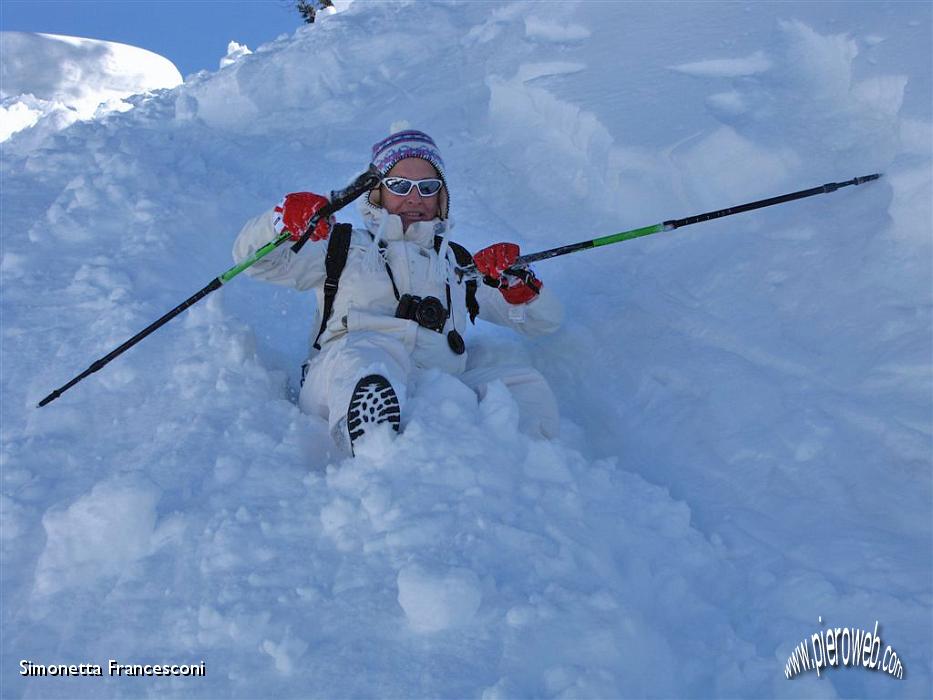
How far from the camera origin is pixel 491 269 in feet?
13.3

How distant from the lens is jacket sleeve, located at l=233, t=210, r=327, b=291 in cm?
362

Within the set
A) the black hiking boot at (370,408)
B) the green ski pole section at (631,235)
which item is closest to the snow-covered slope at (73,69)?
the green ski pole section at (631,235)

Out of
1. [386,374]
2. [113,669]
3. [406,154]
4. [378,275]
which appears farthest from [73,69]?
[113,669]

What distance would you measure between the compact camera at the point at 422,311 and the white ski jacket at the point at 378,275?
1.4 inches

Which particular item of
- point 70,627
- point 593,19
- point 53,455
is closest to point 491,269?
point 53,455

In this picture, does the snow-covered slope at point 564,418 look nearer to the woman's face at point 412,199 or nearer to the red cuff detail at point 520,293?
the red cuff detail at point 520,293

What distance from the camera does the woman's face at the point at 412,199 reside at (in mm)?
4121

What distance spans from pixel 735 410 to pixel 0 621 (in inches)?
117

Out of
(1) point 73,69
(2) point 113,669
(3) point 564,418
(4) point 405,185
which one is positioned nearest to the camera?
(2) point 113,669

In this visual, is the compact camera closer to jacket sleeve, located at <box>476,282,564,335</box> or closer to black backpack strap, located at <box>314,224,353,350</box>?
black backpack strap, located at <box>314,224,353,350</box>

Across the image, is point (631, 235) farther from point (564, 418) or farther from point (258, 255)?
point (258, 255)

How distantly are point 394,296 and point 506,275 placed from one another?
0.65 meters

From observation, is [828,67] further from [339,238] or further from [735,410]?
[339,238]

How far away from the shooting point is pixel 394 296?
3.84 metres
